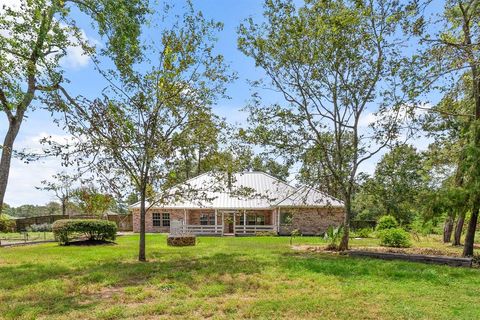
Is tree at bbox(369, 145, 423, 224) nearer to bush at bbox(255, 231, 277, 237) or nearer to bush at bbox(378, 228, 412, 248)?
bush at bbox(378, 228, 412, 248)

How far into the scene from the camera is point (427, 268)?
891 cm

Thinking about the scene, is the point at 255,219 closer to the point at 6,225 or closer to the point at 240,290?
the point at 6,225

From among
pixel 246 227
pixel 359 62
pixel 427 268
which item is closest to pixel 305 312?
pixel 427 268

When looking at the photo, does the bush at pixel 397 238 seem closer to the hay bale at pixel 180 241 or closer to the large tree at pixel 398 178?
the large tree at pixel 398 178

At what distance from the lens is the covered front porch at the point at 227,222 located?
28.0 meters

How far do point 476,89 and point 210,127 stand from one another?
337 inches

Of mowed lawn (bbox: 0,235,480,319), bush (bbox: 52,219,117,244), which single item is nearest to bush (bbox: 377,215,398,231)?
mowed lawn (bbox: 0,235,480,319)

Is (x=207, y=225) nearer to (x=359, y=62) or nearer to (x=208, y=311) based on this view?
(x=359, y=62)

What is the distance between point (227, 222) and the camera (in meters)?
27.9

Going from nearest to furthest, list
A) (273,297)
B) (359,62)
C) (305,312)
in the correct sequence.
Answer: (305,312) → (273,297) → (359,62)

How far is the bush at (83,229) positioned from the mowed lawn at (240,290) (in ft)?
22.1

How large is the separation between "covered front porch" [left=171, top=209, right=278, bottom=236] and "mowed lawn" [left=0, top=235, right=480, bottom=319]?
17895mm

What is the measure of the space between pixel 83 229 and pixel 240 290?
12.9 meters

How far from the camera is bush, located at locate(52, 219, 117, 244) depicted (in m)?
16.9
